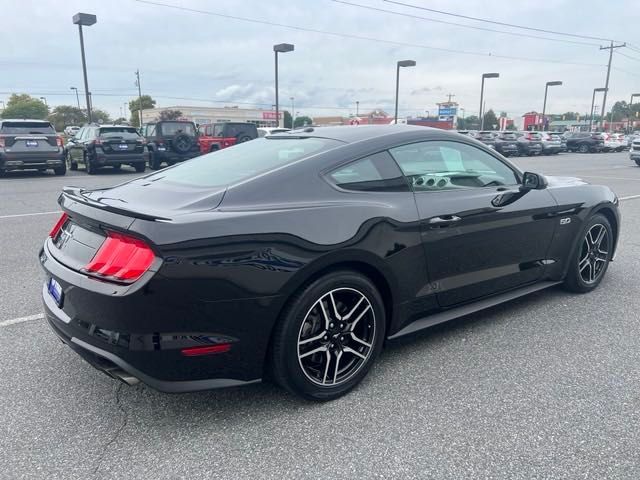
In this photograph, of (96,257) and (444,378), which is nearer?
(96,257)

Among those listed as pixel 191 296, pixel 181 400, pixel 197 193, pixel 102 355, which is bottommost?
pixel 181 400

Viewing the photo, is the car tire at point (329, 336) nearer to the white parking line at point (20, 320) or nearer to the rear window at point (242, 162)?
the rear window at point (242, 162)

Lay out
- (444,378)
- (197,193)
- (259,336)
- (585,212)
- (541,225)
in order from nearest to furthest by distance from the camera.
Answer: (259,336) → (197,193) → (444,378) → (541,225) → (585,212)

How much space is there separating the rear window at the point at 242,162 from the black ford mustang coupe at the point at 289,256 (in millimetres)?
20

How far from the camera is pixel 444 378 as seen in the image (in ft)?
10.1

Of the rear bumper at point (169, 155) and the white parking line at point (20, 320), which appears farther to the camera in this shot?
the rear bumper at point (169, 155)

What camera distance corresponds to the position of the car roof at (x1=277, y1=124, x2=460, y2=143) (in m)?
3.31

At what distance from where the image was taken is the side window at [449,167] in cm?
330

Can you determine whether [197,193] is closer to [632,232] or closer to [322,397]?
[322,397]

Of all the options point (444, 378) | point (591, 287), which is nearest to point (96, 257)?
point (444, 378)

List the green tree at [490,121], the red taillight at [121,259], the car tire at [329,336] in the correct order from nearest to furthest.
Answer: the red taillight at [121,259], the car tire at [329,336], the green tree at [490,121]

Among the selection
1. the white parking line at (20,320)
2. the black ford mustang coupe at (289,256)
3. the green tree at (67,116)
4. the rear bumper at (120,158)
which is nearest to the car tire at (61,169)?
the rear bumper at (120,158)

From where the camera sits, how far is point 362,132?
343 cm

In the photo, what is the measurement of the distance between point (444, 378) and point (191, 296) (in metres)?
1.63
